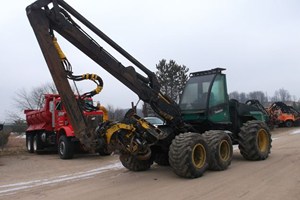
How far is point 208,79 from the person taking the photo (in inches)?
464

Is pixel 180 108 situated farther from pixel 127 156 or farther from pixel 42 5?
pixel 42 5

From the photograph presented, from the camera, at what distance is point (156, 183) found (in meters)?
9.18

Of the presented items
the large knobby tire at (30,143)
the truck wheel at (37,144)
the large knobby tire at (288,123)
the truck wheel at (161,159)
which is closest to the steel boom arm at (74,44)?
the truck wheel at (161,159)


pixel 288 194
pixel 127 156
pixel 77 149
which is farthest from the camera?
pixel 77 149

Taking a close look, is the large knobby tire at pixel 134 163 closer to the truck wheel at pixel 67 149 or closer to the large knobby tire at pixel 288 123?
the truck wheel at pixel 67 149

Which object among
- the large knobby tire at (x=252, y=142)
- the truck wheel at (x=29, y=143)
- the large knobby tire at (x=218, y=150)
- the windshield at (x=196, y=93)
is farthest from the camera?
the truck wheel at (x=29, y=143)

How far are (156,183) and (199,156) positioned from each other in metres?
1.44

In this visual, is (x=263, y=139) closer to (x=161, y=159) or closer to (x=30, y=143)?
(x=161, y=159)

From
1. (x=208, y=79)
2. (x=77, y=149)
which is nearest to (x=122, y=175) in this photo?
(x=208, y=79)

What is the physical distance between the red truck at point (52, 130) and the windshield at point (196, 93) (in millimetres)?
4026

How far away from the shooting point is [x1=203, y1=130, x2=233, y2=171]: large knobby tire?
10.3m

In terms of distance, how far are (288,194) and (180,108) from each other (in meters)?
4.84

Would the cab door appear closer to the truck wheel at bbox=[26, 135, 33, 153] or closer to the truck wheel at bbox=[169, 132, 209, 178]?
the truck wheel at bbox=[169, 132, 209, 178]

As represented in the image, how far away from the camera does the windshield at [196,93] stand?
1166cm
